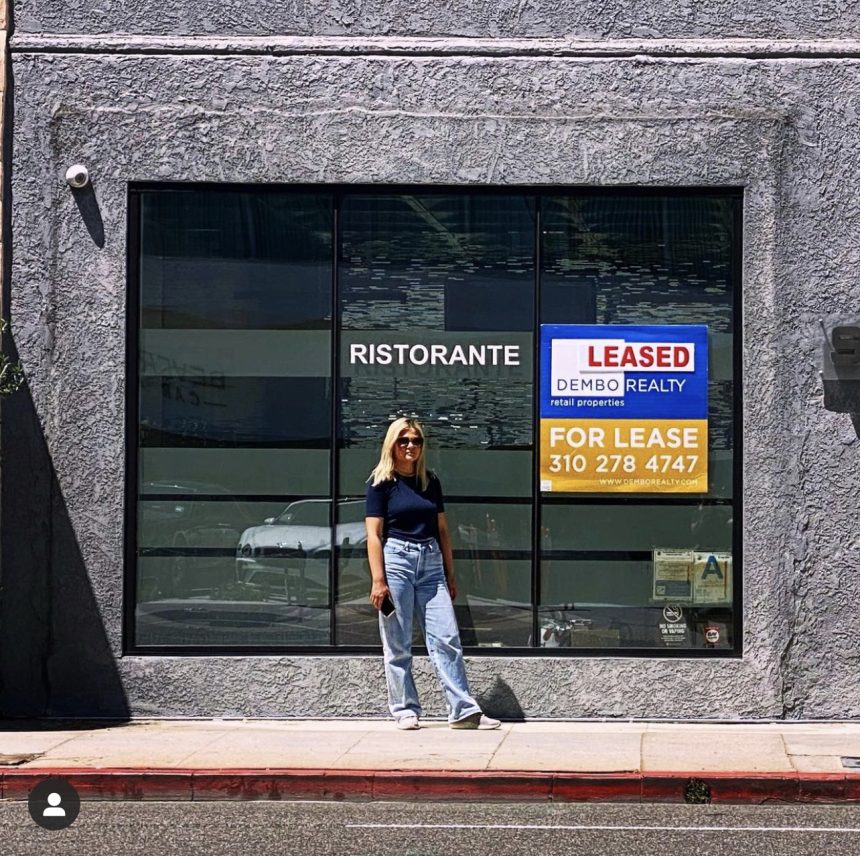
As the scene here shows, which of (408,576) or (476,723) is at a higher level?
(408,576)

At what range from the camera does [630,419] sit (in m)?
11.9

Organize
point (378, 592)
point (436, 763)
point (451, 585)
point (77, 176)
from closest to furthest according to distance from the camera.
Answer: point (436, 763) < point (378, 592) < point (451, 585) < point (77, 176)

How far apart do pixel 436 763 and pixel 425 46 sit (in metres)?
5.32

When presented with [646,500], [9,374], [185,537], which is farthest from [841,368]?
[9,374]

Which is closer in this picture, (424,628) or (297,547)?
(424,628)

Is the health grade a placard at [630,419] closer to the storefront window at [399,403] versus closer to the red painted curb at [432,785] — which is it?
the storefront window at [399,403]

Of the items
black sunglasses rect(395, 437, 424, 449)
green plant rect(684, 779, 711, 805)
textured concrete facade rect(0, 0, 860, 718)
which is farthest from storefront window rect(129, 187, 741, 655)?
green plant rect(684, 779, 711, 805)

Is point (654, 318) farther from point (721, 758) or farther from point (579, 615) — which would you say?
point (721, 758)

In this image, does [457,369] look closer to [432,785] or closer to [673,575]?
[673,575]

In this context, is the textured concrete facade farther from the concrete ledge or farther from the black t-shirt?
the black t-shirt

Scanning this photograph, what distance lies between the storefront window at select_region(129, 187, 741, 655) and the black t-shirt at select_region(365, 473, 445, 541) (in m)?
0.61

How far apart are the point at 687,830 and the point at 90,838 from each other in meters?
3.03

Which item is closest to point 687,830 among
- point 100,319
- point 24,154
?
point 100,319

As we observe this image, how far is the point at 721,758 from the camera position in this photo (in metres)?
9.83
